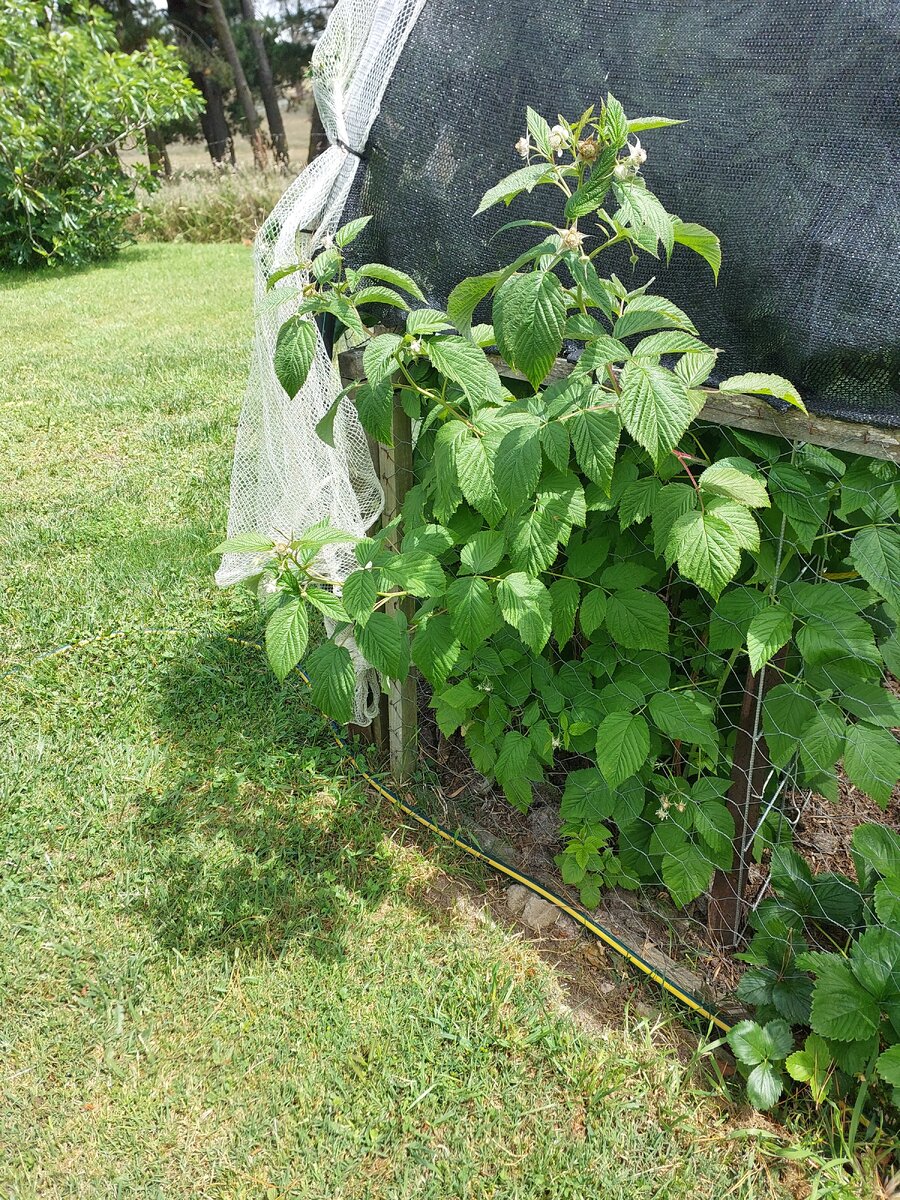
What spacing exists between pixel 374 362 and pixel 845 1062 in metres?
1.44

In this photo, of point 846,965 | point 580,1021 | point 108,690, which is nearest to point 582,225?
point 846,965

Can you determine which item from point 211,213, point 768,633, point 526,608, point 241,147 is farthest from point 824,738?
point 241,147

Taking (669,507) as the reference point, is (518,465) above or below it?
above

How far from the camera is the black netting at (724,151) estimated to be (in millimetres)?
1347

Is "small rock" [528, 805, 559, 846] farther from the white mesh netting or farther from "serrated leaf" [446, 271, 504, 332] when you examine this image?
"serrated leaf" [446, 271, 504, 332]

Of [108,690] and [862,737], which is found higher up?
[862,737]

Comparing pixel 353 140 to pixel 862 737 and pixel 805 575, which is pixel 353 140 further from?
pixel 862 737

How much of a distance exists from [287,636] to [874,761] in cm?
103

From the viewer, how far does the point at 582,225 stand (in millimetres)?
1677

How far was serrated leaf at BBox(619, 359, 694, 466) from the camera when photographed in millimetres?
1295

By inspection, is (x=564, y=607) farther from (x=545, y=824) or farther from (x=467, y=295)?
(x=545, y=824)

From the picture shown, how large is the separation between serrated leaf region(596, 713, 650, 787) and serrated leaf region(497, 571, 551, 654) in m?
0.24

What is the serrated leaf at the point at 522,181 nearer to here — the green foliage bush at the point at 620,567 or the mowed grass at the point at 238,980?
the green foliage bush at the point at 620,567

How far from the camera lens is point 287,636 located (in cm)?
161
